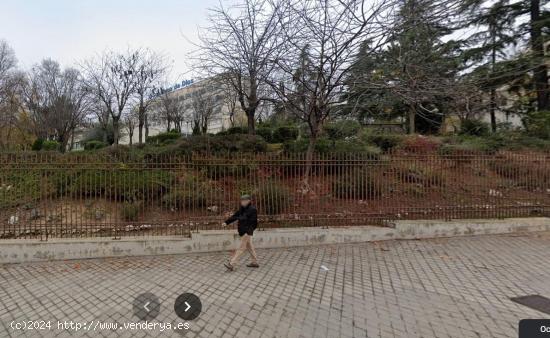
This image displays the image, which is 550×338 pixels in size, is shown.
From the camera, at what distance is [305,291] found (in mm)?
4172

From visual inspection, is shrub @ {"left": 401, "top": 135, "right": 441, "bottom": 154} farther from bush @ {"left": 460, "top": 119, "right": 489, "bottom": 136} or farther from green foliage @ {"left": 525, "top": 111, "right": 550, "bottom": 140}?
green foliage @ {"left": 525, "top": 111, "right": 550, "bottom": 140}

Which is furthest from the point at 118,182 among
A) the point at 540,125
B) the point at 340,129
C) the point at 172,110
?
the point at 172,110

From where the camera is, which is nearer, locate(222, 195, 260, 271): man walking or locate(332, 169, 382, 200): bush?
locate(222, 195, 260, 271): man walking

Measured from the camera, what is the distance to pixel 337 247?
6289mm

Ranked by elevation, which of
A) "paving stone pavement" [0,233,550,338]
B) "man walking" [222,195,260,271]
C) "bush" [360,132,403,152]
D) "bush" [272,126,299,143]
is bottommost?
"paving stone pavement" [0,233,550,338]

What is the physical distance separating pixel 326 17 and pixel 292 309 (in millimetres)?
6637

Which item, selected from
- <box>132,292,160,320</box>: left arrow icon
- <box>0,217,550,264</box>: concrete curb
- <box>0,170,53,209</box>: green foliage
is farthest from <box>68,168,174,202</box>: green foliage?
<box>132,292,160,320</box>: left arrow icon

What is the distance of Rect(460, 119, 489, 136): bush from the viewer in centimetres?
1639

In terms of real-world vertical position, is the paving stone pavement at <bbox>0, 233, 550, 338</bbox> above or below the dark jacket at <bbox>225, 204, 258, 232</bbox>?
below

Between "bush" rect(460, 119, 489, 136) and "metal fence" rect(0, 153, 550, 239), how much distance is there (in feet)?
34.5

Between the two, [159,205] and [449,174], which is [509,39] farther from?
[159,205]

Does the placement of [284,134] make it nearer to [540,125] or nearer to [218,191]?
[218,191]

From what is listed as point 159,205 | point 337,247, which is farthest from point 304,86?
point 159,205

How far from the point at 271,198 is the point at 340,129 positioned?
638 cm
